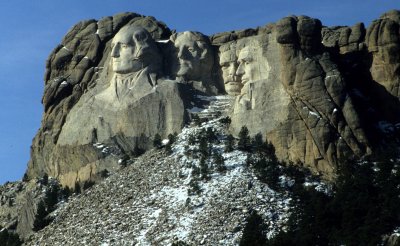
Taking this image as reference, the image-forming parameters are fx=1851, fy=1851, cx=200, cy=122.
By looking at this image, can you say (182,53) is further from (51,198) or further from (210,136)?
(51,198)

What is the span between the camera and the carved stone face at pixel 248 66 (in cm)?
13400

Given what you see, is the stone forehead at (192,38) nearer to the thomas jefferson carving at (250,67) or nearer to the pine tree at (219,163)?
the thomas jefferson carving at (250,67)

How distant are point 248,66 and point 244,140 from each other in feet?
23.2

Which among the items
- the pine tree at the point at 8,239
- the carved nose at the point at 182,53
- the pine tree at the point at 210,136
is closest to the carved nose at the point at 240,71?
the carved nose at the point at 182,53

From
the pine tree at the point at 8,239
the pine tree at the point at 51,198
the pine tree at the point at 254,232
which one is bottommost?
the pine tree at the point at 254,232

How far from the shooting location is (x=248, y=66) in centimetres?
13462

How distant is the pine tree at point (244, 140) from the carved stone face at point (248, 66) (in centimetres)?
471

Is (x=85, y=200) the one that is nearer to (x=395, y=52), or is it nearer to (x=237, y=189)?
(x=237, y=189)

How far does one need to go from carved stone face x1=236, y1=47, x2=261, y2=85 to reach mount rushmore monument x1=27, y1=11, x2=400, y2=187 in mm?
99

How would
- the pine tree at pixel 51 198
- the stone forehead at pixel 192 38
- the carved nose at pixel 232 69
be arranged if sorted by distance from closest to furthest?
the pine tree at pixel 51 198, the carved nose at pixel 232 69, the stone forehead at pixel 192 38

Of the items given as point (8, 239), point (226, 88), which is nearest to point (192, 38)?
point (226, 88)

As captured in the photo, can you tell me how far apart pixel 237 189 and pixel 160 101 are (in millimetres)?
12684

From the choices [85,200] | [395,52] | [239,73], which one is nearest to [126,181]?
[85,200]

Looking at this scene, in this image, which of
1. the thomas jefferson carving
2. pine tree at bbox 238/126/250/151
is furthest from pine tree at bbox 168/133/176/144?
the thomas jefferson carving
